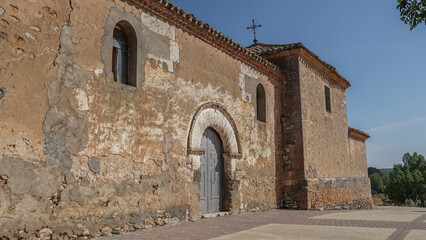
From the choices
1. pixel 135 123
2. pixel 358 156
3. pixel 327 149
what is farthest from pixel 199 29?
pixel 358 156

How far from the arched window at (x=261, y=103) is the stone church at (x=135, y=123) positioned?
37 mm

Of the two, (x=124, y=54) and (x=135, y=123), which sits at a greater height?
(x=124, y=54)

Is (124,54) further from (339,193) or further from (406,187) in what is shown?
(406,187)

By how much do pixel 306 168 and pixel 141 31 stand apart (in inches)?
280

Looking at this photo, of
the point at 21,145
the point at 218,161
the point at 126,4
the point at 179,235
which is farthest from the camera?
the point at 218,161

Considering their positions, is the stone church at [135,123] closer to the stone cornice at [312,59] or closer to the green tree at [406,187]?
the stone cornice at [312,59]

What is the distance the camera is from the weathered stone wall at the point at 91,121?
4695 millimetres

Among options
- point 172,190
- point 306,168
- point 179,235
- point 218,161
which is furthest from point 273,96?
point 179,235

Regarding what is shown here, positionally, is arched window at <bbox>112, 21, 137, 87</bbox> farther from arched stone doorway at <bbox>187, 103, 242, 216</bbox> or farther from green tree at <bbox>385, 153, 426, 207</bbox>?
green tree at <bbox>385, 153, 426, 207</bbox>

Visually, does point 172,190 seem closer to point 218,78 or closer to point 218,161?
point 218,161

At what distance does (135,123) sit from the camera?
6.43 meters

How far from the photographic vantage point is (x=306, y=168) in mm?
11406

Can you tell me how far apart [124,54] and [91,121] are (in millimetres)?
1674

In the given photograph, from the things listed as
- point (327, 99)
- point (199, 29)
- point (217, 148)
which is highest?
point (199, 29)
